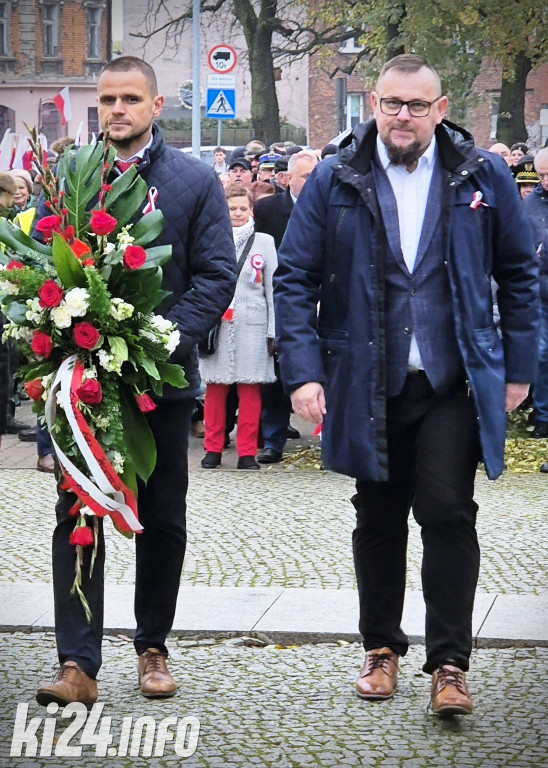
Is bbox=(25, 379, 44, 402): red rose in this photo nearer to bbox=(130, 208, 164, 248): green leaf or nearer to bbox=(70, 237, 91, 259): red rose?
bbox=(70, 237, 91, 259): red rose

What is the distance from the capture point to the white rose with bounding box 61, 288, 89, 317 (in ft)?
16.1

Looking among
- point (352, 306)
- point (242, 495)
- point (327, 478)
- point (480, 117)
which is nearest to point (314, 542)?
point (242, 495)

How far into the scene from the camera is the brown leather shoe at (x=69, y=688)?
16.3 feet

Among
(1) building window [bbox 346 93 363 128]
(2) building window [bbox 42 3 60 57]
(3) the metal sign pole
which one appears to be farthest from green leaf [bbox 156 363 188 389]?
(1) building window [bbox 346 93 363 128]

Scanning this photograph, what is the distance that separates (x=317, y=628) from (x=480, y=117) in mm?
54859

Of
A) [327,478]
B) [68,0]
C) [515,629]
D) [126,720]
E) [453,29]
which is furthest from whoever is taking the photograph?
[68,0]

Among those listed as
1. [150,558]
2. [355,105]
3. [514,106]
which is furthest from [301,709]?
[355,105]

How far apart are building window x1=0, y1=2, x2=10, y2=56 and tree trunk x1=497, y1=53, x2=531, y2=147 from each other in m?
28.1

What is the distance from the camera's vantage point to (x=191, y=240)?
5.42m

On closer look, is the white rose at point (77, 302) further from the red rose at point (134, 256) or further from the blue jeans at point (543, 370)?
the blue jeans at point (543, 370)

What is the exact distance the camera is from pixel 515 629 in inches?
239

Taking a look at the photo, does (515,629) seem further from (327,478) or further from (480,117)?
(480,117)

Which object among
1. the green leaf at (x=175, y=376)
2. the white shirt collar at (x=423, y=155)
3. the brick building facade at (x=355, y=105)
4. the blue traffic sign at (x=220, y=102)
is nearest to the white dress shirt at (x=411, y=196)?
the white shirt collar at (x=423, y=155)

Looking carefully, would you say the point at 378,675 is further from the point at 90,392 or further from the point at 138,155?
the point at 138,155
